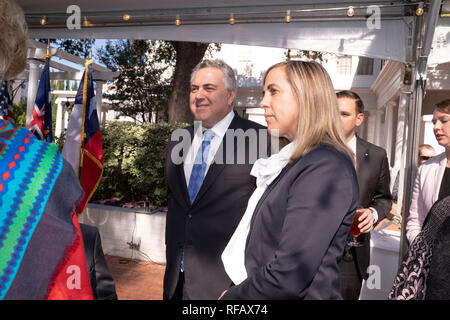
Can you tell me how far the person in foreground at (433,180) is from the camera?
2971mm

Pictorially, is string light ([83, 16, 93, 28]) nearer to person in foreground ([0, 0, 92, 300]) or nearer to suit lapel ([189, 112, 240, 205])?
suit lapel ([189, 112, 240, 205])

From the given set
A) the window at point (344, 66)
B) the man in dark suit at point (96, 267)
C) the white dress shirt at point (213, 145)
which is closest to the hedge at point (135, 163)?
the white dress shirt at point (213, 145)

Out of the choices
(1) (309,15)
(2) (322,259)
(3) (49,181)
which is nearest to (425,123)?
(1) (309,15)

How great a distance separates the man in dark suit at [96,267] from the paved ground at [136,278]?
3.59 meters

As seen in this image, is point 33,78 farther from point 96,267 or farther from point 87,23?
point 96,267

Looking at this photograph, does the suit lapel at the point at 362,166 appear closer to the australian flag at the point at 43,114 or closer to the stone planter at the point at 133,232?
the stone planter at the point at 133,232

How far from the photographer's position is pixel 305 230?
1316mm

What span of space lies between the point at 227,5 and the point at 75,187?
314cm

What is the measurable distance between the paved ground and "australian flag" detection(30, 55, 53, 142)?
7.21ft

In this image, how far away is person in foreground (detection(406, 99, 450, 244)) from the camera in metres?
2.97

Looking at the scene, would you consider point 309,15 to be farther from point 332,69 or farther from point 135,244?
point 332,69

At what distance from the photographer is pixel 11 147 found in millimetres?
918

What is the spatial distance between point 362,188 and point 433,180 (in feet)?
2.23

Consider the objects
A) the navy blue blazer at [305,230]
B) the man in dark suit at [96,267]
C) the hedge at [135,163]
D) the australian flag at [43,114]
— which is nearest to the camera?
the man in dark suit at [96,267]
